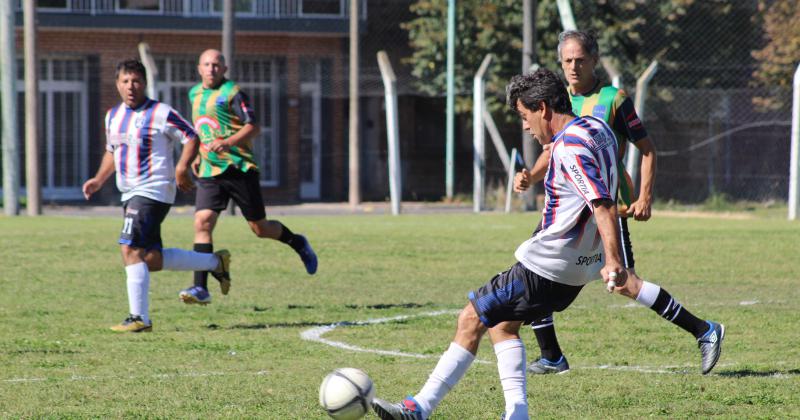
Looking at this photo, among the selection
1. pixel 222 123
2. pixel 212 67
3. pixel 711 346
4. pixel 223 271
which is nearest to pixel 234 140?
pixel 222 123

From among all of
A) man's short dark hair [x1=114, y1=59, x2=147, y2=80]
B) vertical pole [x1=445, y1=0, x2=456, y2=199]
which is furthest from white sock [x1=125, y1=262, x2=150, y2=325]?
vertical pole [x1=445, y1=0, x2=456, y2=199]

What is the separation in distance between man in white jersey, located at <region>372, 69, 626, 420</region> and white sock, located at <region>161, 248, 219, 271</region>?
162 inches

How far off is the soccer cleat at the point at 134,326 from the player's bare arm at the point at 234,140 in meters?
1.85

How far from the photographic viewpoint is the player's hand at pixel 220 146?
9.82m

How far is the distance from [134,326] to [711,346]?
3.78 m

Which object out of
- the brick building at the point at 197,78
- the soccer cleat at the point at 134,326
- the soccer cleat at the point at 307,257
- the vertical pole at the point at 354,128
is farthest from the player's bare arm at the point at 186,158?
the brick building at the point at 197,78

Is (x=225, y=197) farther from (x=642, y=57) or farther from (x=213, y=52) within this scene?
(x=642, y=57)

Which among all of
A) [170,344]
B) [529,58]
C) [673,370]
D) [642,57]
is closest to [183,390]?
[170,344]

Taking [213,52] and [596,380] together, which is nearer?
[596,380]

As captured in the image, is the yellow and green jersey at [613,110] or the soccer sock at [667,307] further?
the yellow and green jersey at [613,110]

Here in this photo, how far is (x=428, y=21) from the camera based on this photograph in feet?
94.8

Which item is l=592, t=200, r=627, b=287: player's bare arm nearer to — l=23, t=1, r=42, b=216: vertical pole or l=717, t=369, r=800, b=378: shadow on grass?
l=717, t=369, r=800, b=378: shadow on grass

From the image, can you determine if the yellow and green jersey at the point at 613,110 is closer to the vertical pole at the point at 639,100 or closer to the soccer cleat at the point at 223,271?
the soccer cleat at the point at 223,271

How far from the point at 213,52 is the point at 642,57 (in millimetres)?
19020
